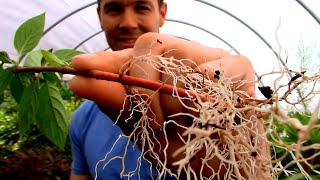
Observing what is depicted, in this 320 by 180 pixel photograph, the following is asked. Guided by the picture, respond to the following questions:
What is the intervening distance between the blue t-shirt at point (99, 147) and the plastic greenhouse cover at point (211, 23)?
2.15m

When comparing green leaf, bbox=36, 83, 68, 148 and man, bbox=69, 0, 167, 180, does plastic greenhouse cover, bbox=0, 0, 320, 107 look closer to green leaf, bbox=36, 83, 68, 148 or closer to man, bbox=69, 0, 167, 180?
man, bbox=69, 0, 167, 180

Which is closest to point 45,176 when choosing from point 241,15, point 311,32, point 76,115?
point 76,115

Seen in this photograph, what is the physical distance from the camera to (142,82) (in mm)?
423

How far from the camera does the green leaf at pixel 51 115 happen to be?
673 millimetres

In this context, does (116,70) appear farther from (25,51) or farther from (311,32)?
(311,32)

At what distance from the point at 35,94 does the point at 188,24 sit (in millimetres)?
4024

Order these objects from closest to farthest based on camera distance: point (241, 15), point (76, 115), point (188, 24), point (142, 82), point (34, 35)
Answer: point (142, 82)
point (34, 35)
point (76, 115)
point (241, 15)
point (188, 24)

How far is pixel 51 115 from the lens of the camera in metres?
0.68

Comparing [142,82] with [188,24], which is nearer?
[142,82]

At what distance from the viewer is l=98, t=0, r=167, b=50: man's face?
0.90m

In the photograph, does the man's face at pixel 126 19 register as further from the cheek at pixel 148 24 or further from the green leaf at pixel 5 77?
the green leaf at pixel 5 77

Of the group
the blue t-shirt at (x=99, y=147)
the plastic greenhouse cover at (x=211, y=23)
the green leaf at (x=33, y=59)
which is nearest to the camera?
the green leaf at (x=33, y=59)

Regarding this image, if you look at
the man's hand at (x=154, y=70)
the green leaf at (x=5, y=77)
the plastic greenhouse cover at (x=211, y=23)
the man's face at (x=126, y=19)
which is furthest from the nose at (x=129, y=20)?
the plastic greenhouse cover at (x=211, y=23)

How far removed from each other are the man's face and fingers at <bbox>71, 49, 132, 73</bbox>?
45 centimetres
